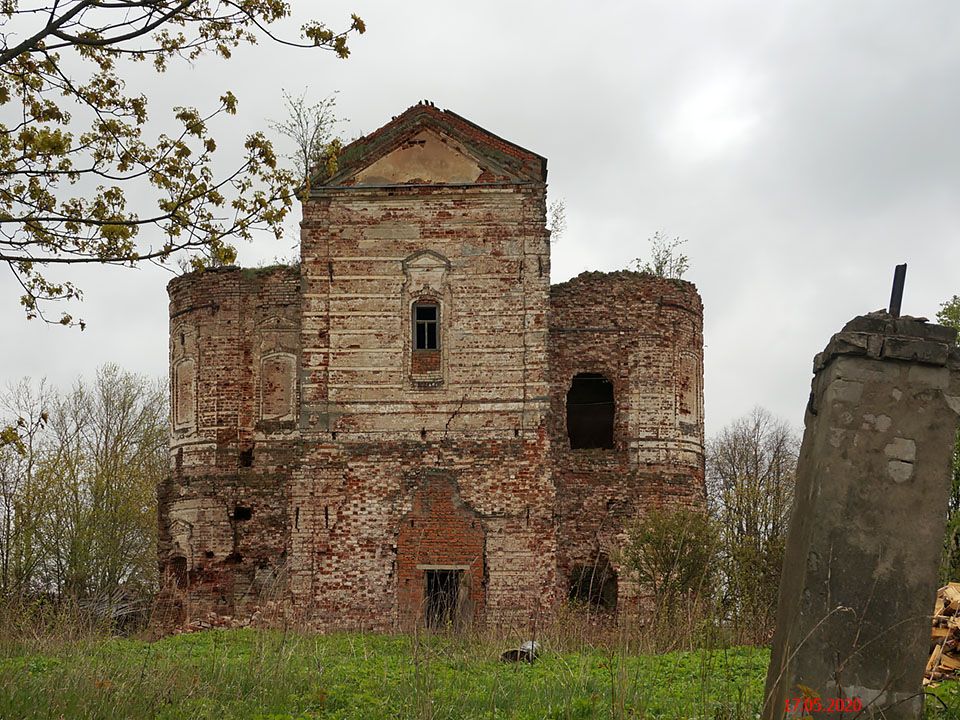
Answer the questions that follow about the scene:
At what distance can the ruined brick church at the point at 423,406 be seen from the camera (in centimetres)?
1967

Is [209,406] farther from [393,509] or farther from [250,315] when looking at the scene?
[393,509]

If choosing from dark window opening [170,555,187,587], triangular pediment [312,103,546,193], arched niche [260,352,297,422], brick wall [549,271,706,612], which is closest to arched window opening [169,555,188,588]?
dark window opening [170,555,187,587]

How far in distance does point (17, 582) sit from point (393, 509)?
674 cm

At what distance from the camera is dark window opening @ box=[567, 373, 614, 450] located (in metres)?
23.0

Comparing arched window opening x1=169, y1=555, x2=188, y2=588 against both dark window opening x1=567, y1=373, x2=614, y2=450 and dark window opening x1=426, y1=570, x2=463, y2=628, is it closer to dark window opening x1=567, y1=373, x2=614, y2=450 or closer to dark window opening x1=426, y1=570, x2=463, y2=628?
dark window opening x1=426, y1=570, x2=463, y2=628

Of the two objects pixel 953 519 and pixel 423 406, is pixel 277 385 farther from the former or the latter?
pixel 953 519

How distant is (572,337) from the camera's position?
2230 centimetres

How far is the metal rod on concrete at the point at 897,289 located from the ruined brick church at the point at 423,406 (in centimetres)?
1184

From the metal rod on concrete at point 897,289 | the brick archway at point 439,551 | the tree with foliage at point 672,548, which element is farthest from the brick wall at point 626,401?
the metal rod on concrete at point 897,289

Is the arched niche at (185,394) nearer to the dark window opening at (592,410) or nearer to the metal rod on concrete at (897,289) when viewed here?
the dark window opening at (592,410)

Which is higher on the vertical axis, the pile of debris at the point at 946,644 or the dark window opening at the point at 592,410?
the dark window opening at the point at 592,410
